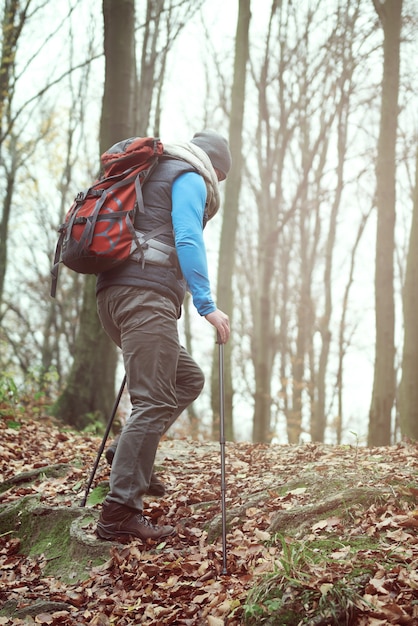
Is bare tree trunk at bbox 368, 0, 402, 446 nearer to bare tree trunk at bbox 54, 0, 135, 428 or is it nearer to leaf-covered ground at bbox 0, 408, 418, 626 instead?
Result: leaf-covered ground at bbox 0, 408, 418, 626

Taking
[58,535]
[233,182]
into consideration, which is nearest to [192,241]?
[58,535]

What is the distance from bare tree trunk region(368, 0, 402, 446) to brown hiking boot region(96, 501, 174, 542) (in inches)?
162

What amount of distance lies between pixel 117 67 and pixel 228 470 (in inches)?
207

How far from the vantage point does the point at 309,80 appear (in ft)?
50.5

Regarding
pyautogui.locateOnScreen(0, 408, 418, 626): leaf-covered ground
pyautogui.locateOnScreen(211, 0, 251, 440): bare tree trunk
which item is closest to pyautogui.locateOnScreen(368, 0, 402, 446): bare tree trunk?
pyautogui.locateOnScreen(0, 408, 418, 626): leaf-covered ground

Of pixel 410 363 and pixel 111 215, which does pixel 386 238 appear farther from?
pixel 111 215

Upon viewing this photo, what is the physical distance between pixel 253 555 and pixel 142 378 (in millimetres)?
1206

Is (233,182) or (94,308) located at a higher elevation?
(233,182)

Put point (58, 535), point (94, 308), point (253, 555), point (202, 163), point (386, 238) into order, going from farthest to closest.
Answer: point (94, 308), point (386, 238), point (58, 535), point (202, 163), point (253, 555)

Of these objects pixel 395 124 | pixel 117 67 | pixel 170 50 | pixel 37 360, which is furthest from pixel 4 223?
pixel 395 124

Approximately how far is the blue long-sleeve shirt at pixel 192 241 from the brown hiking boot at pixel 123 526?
1306 millimetres

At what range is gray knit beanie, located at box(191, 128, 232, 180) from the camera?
4.10 meters

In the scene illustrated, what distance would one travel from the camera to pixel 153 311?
11.8 feet

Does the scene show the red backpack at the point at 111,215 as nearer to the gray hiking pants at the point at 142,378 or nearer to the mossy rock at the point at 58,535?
the gray hiking pants at the point at 142,378
